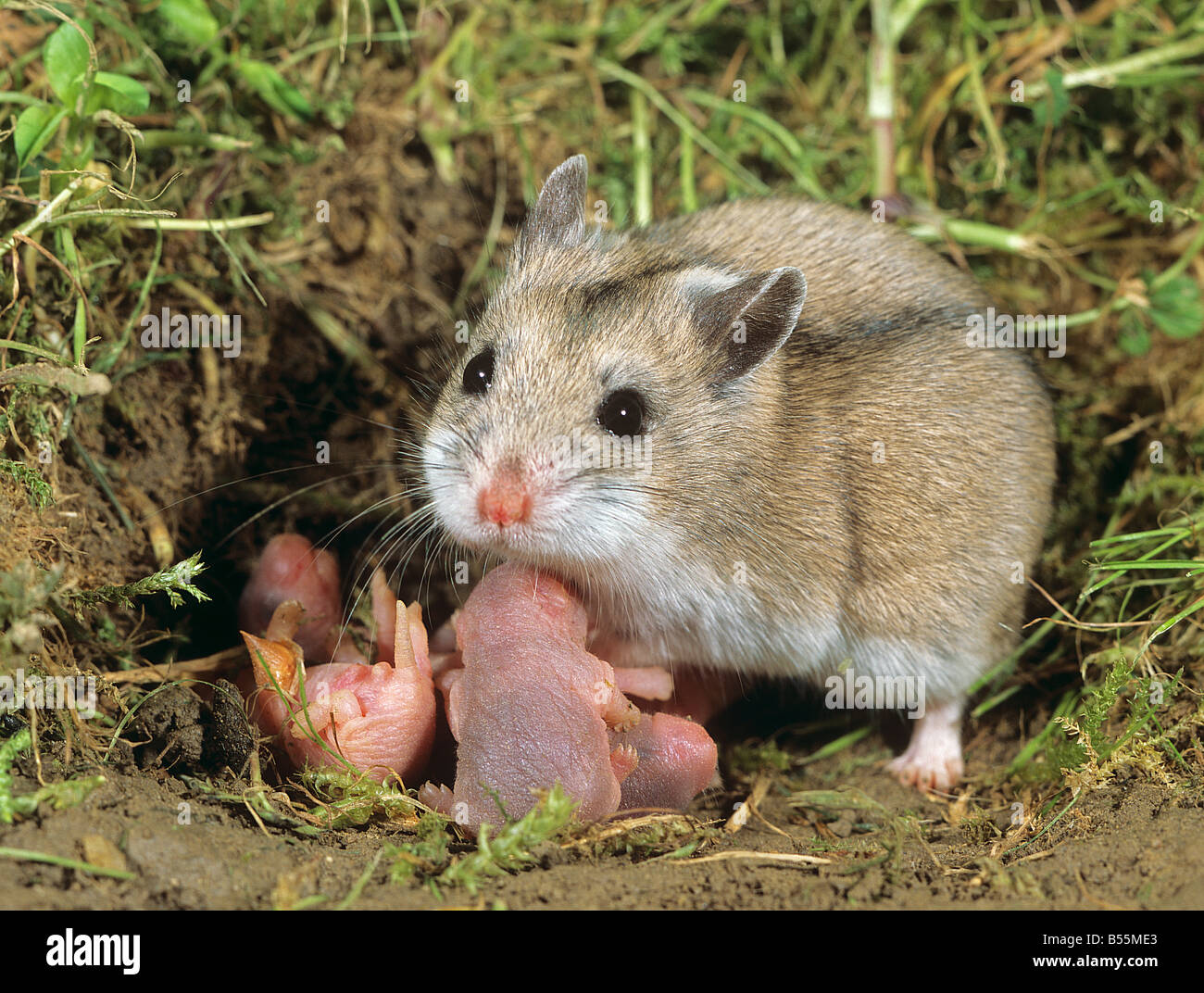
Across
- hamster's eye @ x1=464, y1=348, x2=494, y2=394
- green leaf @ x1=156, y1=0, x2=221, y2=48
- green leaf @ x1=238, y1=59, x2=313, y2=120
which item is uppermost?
green leaf @ x1=156, y1=0, x2=221, y2=48

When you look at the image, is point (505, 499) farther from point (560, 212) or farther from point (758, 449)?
point (560, 212)

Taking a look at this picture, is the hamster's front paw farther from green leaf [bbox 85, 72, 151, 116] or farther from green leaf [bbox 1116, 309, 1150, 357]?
green leaf [bbox 85, 72, 151, 116]

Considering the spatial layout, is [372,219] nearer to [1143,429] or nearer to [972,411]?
[972,411]

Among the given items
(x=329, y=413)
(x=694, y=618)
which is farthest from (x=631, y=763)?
(x=329, y=413)

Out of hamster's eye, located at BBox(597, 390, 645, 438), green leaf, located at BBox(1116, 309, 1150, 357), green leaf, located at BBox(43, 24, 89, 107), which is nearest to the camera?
hamster's eye, located at BBox(597, 390, 645, 438)

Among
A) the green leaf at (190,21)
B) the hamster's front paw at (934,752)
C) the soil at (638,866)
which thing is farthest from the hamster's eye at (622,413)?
the green leaf at (190,21)

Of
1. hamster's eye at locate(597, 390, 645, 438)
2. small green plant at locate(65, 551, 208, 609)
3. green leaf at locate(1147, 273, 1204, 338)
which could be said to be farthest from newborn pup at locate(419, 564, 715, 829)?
green leaf at locate(1147, 273, 1204, 338)

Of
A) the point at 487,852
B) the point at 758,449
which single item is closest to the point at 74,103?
the point at 758,449
